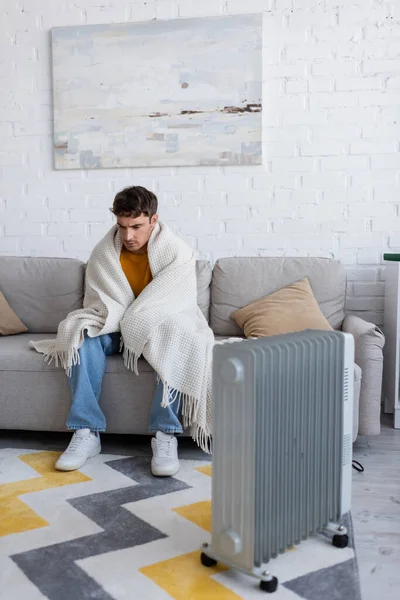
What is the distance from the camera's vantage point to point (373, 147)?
3033mm

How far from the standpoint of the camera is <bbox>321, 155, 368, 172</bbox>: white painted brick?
305 cm

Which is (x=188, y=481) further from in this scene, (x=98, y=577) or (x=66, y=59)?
(x=66, y=59)

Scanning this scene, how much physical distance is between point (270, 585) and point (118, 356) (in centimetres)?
120

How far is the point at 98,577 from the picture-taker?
1.48m

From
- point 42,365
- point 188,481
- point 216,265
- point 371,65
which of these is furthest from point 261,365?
point 371,65

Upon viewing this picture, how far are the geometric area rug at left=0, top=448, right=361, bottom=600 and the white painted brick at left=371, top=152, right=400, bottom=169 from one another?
5.45 ft

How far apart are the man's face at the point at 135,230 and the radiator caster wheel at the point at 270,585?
142cm

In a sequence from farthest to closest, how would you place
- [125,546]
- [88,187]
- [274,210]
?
[88,187]
[274,210]
[125,546]

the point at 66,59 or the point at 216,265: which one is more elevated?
the point at 66,59

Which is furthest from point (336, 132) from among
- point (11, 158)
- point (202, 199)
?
point (11, 158)

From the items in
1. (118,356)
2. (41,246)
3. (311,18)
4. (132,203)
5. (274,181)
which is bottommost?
(118,356)

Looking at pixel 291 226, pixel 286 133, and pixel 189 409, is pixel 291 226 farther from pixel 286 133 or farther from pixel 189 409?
pixel 189 409

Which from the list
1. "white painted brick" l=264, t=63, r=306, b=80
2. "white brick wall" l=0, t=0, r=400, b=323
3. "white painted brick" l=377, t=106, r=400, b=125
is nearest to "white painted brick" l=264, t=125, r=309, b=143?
"white brick wall" l=0, t=0, r=400, b=323

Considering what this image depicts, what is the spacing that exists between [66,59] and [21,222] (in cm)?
83
